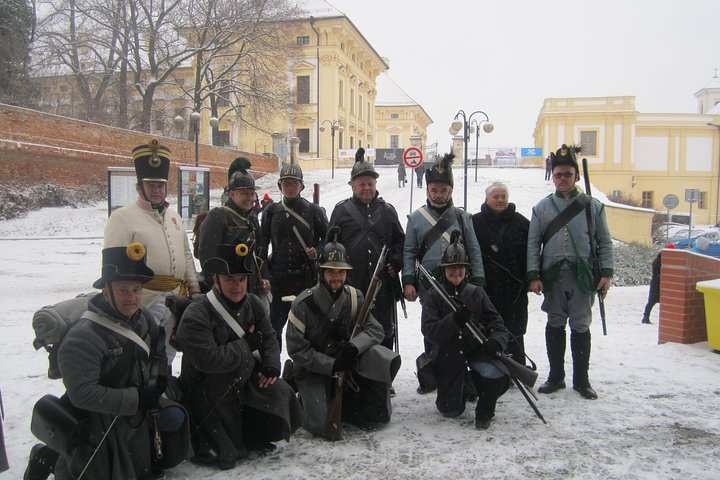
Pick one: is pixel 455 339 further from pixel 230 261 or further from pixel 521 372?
pixel 230 261

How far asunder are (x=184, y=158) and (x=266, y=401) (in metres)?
28.4

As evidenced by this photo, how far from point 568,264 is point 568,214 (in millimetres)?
444

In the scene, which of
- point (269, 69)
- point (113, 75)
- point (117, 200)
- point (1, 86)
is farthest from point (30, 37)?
point (117, 200)

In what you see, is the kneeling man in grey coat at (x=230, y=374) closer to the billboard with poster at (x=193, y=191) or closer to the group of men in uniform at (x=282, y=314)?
the group of men in uniform at (x=282, y=314)

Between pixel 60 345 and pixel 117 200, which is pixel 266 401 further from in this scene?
pixel 117 200

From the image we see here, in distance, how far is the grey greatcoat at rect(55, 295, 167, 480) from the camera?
9.96ft

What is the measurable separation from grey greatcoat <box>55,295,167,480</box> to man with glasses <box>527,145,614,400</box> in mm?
3309

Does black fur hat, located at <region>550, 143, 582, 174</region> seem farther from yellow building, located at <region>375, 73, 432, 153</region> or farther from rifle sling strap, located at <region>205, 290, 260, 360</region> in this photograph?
yellow building, located at <region>375, 73, 432, 153</region>

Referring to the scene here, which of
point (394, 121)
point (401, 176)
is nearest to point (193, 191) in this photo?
point (401, 176)

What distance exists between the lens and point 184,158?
30.2m

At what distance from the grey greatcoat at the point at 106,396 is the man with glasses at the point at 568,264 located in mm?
3309

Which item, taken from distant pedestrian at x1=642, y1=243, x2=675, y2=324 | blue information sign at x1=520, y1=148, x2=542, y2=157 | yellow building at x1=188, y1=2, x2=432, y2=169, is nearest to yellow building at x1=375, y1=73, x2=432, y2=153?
yellow building at x1=188, y1=2, x2=432, y2=169

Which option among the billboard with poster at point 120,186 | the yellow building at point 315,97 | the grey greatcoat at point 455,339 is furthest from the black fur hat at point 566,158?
the yellow building at point 315,97

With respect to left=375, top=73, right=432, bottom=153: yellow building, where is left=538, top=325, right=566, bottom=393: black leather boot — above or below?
below
